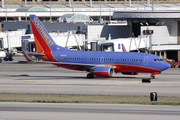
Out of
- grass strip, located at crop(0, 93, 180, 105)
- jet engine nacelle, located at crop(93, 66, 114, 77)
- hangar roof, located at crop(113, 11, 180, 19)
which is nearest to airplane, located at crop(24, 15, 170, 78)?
jet engine nacelle, located at crop(93, 66, 114, 77)

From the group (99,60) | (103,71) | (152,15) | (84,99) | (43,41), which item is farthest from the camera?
(152,15)

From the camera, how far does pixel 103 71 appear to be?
46844mm

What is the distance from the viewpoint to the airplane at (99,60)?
46.9m

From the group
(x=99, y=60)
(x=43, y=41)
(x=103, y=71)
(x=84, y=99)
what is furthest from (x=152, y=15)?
(x=84, y=99)

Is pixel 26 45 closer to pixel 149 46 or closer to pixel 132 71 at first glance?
pixel 149 46

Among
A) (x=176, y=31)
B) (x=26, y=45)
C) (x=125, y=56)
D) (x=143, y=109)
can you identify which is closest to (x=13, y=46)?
(x=26, y=45)

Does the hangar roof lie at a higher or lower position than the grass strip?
higher

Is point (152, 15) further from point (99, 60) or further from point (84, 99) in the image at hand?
point (84, 99)

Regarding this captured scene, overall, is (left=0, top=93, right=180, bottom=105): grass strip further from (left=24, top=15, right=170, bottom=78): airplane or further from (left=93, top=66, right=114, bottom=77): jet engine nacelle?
(left=24, top=15, right=170, bottom=78): airplane

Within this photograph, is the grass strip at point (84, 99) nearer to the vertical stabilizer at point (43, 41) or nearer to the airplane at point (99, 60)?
the airplane at point (99, 60)

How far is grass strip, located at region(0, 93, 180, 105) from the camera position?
31169 mm

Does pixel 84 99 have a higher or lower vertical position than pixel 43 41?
lower

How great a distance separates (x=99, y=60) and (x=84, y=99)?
1662 cm

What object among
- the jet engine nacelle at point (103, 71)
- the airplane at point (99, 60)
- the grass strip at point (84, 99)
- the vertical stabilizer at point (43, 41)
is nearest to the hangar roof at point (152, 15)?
the airplane at point (99, 60)
